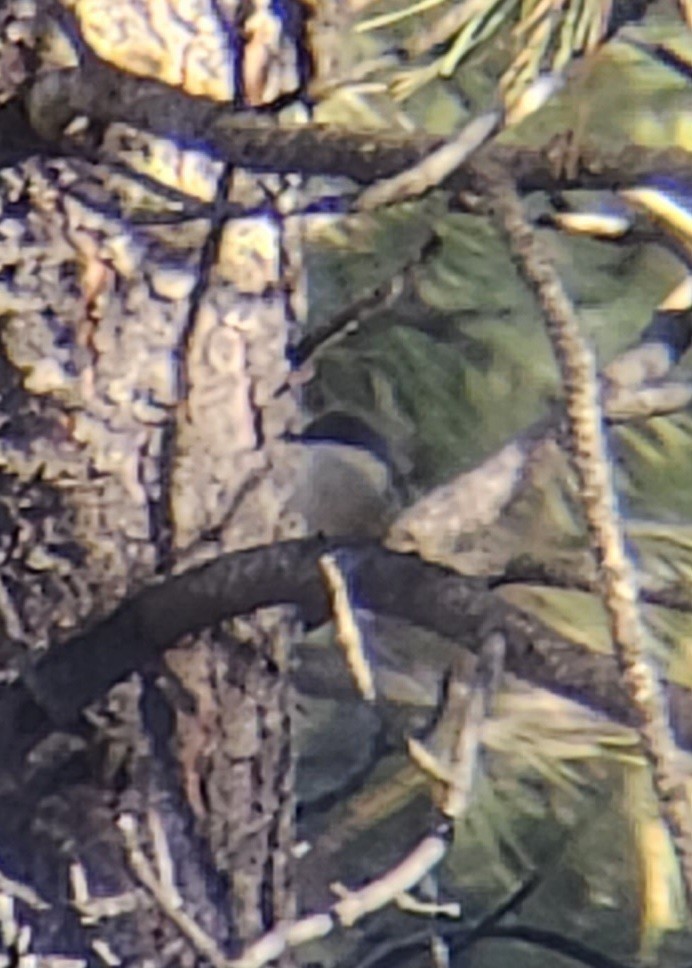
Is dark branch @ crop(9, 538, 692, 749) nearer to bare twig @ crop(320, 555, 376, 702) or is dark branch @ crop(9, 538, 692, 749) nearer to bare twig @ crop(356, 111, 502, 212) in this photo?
bare twig @ crop(320, 555, 376, 702)

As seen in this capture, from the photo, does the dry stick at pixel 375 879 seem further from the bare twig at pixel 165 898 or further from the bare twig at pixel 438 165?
the bare twig at pixel 438 165

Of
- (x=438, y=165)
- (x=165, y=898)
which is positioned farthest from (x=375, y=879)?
(x=438, y=165)

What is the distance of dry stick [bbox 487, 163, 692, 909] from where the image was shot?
56 cm

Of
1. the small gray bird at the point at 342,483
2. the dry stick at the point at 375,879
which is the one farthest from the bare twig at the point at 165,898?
the small gray bird at the point at 342,483

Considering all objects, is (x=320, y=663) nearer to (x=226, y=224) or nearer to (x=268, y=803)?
(x=268, y=803)

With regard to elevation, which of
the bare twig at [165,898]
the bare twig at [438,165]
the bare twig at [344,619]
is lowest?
the bare twig at [165,898]

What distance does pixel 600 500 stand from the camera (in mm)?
563

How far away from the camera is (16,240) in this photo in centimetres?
56

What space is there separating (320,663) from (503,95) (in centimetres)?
21

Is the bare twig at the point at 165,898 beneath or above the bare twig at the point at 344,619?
beneath

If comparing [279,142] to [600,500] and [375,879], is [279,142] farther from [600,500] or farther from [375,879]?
[375,879]

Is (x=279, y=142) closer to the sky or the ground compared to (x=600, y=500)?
closer to the sky

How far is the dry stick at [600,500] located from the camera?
56 centimetres

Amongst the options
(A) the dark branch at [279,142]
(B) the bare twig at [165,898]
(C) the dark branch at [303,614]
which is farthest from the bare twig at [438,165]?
(B) the bare twig at [165,898]
